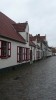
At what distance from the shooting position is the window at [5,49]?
69.1ft

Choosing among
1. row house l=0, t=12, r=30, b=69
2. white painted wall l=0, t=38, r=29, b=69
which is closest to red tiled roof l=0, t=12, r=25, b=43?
Answer: row house l=0, t=12, r=30, b=69

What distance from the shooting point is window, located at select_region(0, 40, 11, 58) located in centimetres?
2106

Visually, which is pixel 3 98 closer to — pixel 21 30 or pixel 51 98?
pixel 51 98

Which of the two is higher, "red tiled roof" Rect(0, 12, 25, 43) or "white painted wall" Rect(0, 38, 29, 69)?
"red tiled roof" Rect(0, 12, 25, 43)

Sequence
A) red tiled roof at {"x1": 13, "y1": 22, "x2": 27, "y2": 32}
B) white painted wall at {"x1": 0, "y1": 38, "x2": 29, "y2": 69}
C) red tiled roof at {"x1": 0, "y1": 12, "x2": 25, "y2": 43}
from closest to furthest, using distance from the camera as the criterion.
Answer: white painted wall at {"x1": 0, "y1": 38, "x2": 29, "y2": 69}, red tiled roof at {"x1": 0, "y1": 12, "x2": 25, "y2": 43}, red tiled roof at {"x1": 13, "y1": 22, "x2": 27, "y2": 32}

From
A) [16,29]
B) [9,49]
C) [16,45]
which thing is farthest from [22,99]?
[16,29]

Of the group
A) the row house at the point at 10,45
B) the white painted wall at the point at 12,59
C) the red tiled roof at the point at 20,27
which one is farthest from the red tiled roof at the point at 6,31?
the red tiled roof at the point at 20,27

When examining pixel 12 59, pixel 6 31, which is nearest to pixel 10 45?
pixel 6 31

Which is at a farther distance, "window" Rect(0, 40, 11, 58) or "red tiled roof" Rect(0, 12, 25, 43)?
"red tiled roof" Rect(0, 12, 25, 43)

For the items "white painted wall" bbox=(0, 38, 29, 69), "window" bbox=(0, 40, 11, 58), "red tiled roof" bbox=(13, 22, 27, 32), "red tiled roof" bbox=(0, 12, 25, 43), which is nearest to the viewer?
"window" bbox=(0, 40, 11, 58)

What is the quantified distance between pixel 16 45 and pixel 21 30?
592cm

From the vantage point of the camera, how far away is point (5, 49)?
2255 cm

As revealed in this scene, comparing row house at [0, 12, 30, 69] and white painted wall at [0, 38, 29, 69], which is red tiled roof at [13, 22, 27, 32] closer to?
row house at [0, 12, 30, 69]

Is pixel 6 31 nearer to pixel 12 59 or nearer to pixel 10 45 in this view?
pixel 10 45
